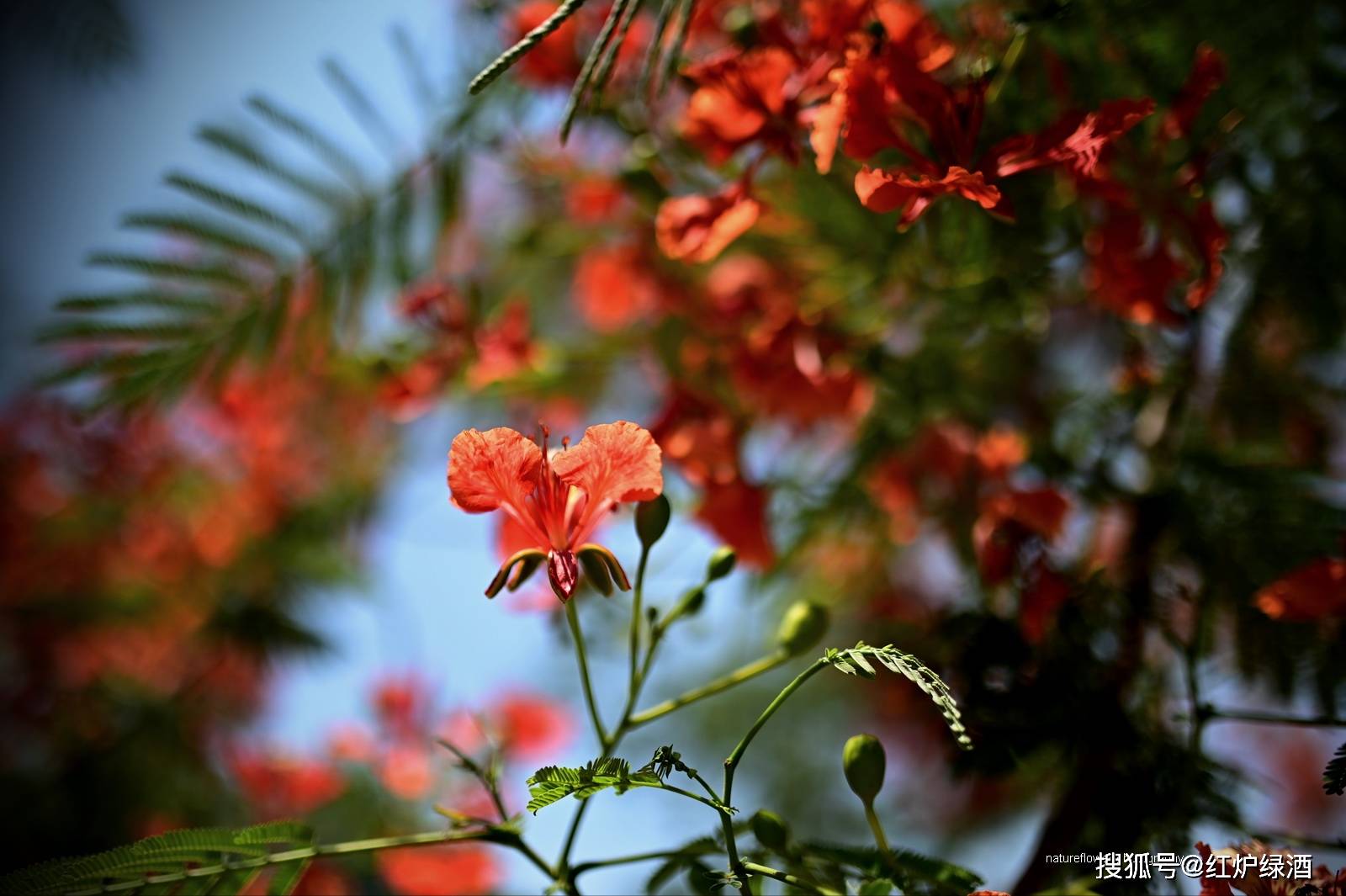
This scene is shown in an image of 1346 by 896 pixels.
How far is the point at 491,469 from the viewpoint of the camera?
55cm

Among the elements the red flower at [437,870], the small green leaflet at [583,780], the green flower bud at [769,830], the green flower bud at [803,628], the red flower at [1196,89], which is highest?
the red flower at [1196,89]

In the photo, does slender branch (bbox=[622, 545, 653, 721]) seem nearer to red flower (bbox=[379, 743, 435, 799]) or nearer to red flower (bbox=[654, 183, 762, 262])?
red flower (bbox=[654, 183, 762, 262])

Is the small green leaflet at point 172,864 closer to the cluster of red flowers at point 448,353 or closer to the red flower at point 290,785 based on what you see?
the cluster of red flowers at point 448,353

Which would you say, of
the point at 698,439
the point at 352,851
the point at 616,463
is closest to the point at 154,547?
the point at 698,439

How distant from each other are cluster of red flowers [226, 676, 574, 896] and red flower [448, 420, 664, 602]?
2.27 ft

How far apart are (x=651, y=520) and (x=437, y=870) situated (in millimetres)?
635

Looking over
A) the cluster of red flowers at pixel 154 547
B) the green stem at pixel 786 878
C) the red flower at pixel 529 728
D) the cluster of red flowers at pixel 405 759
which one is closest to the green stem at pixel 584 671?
the green stem at pixel 786 878

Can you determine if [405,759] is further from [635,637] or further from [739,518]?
[635,637]

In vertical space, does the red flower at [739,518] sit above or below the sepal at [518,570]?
above

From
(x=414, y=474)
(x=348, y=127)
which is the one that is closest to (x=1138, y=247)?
(x=348, y=127)

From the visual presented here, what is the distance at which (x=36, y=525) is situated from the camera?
Answer: 77.1 inches

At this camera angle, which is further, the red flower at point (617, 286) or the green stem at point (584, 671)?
the red flower at point (617, 286)

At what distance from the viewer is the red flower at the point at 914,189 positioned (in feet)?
1.82

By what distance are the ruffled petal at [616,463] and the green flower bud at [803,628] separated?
204 millimetres
